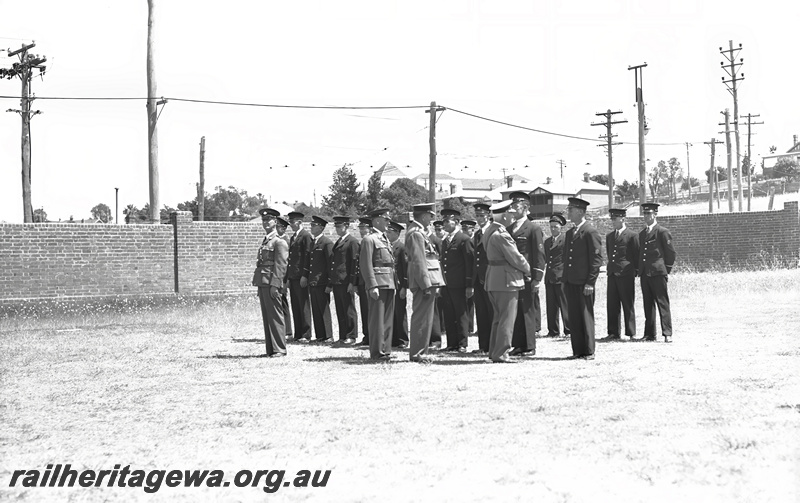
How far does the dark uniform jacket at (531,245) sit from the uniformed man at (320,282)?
12.3 ft

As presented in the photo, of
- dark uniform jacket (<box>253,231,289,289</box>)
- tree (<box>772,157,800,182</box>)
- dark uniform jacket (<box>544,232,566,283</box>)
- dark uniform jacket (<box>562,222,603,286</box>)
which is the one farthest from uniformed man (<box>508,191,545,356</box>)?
tree (<box>772,157,800,182</box>)

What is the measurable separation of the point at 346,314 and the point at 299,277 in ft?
3.40

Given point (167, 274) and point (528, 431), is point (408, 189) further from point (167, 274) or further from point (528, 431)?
point (528, 431)

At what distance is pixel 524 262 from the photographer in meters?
9.75

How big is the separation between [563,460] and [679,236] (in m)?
28.5

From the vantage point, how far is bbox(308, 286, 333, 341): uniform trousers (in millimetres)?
13312

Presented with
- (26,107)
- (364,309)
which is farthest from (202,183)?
(364,309)

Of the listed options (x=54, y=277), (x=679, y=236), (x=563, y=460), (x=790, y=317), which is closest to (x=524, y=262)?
(x=563, y=460)

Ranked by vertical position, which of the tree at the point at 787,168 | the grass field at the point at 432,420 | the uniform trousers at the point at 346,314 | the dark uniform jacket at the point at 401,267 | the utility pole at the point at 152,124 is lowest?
the grass field at the point at 432,420

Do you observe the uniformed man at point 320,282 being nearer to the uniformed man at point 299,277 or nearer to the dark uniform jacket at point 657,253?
the uniformed man at point 299,277

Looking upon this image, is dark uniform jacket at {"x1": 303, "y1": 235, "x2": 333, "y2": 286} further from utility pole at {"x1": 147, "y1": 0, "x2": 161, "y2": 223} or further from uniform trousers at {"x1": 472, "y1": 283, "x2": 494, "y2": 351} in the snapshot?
utility pole at {"x1": 147, "y1": 0, "x2": 161, "y2": 223}

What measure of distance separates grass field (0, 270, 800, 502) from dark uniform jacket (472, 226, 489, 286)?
1235 mm

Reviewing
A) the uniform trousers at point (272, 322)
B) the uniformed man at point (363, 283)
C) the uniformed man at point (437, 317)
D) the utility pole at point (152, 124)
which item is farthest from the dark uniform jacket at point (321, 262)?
the utility pole at point (152, 124)

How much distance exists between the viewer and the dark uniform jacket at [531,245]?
1048cm
